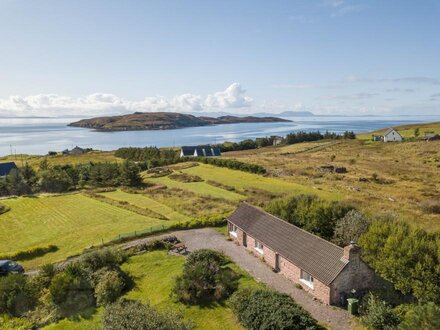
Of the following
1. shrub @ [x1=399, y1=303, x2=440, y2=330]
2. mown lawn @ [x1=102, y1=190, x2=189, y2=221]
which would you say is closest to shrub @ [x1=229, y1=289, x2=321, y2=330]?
shrub @ [x1=399, y1=303, x2=440, y2=330]

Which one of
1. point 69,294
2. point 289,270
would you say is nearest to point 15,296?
point 69,294

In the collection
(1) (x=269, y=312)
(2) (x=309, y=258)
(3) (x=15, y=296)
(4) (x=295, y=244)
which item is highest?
(4) (x=295, y=244)

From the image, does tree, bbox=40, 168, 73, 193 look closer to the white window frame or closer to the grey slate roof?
the grey slate roof

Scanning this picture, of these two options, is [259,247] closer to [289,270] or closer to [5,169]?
[289,270]

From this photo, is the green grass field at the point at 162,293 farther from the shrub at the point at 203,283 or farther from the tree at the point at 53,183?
the tree at the point at 53,183

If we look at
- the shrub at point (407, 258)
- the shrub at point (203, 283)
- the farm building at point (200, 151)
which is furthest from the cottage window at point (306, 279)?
the farm building at point (200, 151)

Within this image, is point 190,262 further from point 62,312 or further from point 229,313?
point 62,312

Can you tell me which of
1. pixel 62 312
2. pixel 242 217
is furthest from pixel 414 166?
pixel 62 312
